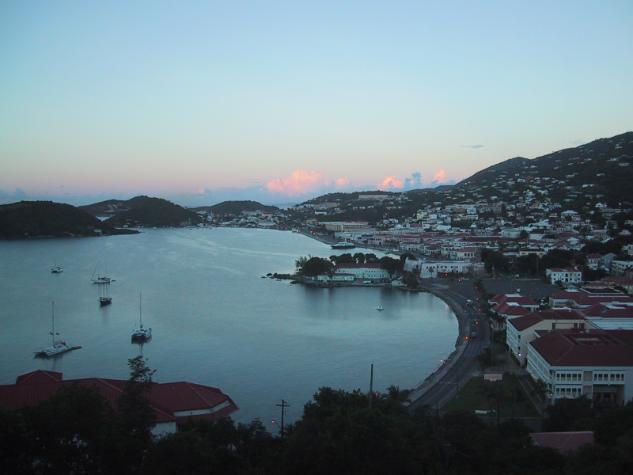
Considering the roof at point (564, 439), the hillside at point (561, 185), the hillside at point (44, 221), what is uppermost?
the hillside at point (561, 185)

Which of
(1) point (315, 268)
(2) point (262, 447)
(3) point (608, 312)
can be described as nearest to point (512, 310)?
(3) point (608, 312)

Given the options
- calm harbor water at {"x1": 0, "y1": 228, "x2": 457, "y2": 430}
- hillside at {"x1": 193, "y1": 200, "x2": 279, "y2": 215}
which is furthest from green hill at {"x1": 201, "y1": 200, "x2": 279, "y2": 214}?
calm harbor water at {"x1": 0, "y1": 228, "x2": 457, "y2": 430}

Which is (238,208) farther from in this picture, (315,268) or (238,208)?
(315,268)

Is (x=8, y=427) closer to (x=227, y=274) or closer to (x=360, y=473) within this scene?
(x=360, y=473)

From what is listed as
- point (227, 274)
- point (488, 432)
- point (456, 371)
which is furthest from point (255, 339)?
point (227, 274)

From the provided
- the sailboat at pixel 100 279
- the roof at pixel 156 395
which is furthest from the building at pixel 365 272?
the roof at pixel 156 395

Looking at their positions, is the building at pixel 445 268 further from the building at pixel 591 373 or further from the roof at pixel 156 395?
the roof at pixel 156 395
